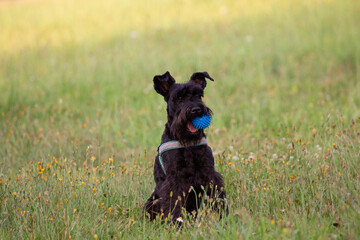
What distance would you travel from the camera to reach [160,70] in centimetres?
1095

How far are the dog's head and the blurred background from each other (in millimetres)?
734

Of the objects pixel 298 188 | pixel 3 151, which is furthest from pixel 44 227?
pixel 3 151

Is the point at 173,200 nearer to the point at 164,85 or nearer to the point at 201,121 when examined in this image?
the point at 201,121

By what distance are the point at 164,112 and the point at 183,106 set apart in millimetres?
4357

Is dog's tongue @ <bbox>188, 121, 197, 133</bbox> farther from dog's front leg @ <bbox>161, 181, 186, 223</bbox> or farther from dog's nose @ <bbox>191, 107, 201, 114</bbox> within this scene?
dog's front leg @ <bbox>161, 181, 186, 223</bbox>

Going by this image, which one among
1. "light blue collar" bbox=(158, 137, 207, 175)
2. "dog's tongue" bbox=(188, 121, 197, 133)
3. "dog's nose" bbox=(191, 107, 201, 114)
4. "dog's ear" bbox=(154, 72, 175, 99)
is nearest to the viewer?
"dog's nose" bbox=(191, 107, 201, 114)

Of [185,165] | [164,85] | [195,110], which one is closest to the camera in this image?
[195,110]

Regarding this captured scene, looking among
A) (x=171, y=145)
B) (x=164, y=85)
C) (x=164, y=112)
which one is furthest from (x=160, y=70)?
(x=171, y=145)

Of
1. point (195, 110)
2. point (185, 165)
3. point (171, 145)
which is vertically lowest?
point (185, 165)

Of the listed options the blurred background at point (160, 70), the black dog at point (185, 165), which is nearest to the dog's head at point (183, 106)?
the black dog at point (185, 165)

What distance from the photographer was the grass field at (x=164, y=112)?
4371mm

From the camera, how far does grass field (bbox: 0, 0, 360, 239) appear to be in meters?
4.37

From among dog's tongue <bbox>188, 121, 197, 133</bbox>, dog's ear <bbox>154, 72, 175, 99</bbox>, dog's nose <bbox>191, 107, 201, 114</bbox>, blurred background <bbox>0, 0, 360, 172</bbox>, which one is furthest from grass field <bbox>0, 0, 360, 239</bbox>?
dog's ear <bbox>154, 72, 175, 99</bbox>

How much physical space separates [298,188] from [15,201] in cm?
313
